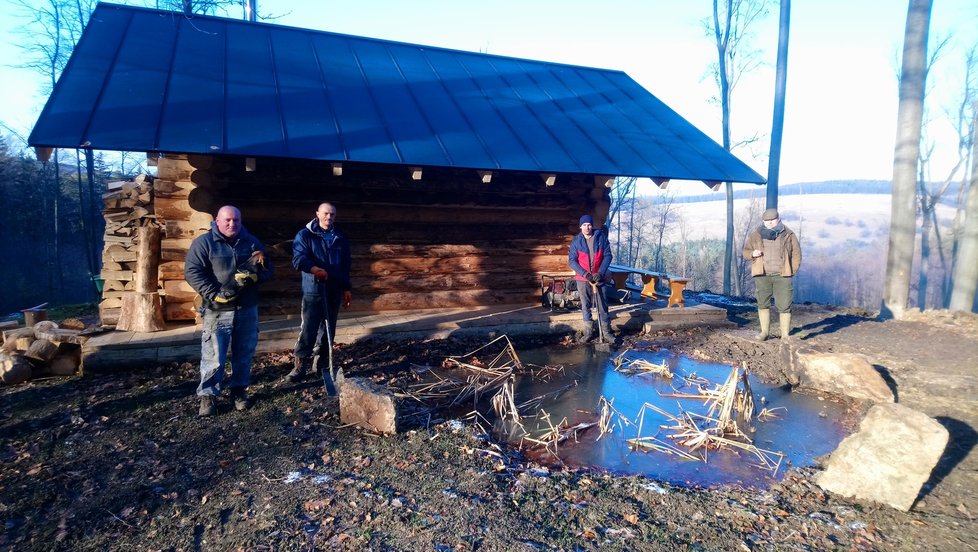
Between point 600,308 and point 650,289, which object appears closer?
point 600,308

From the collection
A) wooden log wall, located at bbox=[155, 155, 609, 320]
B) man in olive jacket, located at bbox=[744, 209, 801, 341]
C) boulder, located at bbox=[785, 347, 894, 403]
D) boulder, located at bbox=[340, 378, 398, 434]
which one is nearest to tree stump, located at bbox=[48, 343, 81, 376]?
wooden log wall, located at bbox=[155, 155, 609, 320]

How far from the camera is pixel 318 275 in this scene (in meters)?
5.70

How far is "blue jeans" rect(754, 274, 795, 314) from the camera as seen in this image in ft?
25.5

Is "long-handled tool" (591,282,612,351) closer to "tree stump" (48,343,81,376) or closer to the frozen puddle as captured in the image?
the frozen puddle

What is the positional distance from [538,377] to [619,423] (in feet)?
4.99

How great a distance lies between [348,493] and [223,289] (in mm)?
2472

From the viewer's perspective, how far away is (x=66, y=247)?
23.7 metres

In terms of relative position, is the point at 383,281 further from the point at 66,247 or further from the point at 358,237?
the point at 66,247

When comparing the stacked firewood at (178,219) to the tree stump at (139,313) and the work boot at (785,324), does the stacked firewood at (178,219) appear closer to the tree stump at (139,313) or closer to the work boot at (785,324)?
the tree stump at (139,313)

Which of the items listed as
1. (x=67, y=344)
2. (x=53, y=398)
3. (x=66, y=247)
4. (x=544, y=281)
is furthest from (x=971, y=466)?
(x=66, y=247)

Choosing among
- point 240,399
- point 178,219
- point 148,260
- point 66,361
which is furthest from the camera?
point 178,219

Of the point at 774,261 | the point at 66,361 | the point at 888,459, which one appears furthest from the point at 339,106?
the point at 888,459

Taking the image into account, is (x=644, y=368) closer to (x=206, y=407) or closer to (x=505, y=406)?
(x=505, y=406)

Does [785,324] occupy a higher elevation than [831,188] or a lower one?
lower
